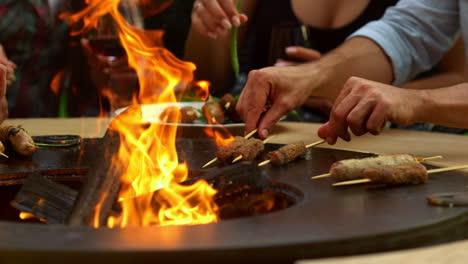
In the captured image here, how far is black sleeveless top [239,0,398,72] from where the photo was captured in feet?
14.4

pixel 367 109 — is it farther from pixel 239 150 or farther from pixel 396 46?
pixel 396 46

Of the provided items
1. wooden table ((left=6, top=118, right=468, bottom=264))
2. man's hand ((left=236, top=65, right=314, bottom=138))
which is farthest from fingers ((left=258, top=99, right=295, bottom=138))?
wooden table ((left=6, top=118, right=468, bottom=264))

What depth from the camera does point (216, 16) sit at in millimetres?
2744

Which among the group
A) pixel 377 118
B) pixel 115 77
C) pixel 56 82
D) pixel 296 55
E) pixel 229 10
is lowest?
pixel 56 82

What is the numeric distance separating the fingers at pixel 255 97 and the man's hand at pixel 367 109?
332 millimetres

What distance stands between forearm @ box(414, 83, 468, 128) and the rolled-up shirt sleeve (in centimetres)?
91

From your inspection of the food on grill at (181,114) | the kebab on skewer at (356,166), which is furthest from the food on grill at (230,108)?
the kebab on skewer at (356,166)

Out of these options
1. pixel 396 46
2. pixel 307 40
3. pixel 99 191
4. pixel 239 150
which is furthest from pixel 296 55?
pixel 99 191

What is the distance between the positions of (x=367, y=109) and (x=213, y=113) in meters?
0.84

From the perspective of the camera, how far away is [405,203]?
1.37 meters

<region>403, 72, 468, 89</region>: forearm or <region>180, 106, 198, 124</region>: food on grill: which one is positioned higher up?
<region>180, 106, 198, 124</region>: food on grill

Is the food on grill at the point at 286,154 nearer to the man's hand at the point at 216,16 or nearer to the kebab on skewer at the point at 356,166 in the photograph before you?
the kebab on skewer at the point at 356,166

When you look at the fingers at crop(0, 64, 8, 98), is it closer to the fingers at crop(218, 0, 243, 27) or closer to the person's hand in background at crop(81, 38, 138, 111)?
the person's hand in background at crop(81, 38, 138, 111)

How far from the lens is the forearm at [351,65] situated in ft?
9.37
